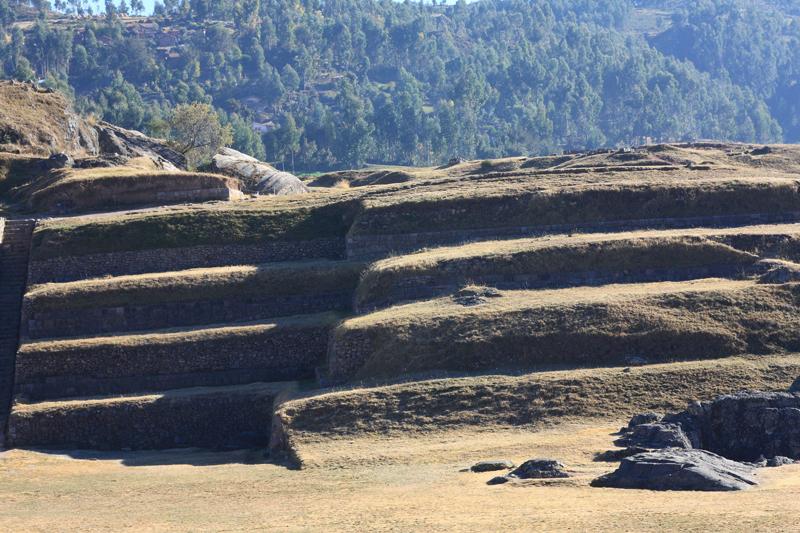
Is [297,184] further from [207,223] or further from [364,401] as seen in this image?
[364,401]

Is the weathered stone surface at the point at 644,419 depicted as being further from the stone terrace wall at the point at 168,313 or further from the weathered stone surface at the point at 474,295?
the stone terrace wall at the point at 168,313

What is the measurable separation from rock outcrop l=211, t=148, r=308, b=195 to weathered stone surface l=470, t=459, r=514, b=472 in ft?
142

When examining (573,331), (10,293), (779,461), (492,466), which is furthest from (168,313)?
(779,461)

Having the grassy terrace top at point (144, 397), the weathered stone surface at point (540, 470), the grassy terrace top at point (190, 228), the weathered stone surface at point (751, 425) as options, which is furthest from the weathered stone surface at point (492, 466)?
the grassy terrace top at point (190, 228)

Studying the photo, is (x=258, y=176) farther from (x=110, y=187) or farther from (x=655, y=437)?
(x=655, y=437)

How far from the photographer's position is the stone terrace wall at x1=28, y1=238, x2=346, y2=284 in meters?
58.2

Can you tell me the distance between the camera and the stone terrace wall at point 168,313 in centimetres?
5416

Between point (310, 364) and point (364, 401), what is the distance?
8055 mm

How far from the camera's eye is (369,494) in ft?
113

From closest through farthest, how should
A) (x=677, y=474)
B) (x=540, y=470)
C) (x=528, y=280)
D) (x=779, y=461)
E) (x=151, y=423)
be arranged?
(x=677, y=474)
(x=540, y=470)
(x=779, y=461)
(x=151, y=423)
(x=528, y=280)

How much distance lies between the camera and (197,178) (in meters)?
70.2

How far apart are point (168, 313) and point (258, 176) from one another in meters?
28.7

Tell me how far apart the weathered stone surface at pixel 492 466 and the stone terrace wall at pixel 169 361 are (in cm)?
1588

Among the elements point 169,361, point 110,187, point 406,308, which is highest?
point 110,187
